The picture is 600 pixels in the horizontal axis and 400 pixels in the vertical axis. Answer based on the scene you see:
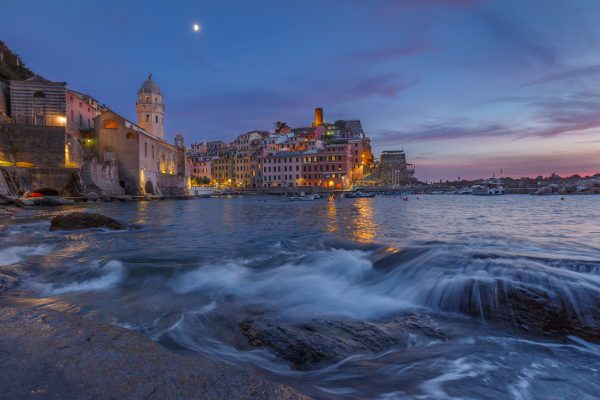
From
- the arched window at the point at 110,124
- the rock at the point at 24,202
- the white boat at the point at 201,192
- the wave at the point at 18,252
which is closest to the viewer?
the wave at the point at 18,252

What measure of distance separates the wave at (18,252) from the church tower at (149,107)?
245 ft

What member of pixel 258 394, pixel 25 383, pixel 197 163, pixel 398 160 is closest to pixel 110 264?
pixel 25 383

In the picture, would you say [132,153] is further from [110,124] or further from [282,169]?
[282,169]

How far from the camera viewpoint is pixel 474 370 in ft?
12.7

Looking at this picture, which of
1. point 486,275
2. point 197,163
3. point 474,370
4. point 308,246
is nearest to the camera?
point 474,370

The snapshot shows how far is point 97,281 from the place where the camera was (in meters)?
7.46

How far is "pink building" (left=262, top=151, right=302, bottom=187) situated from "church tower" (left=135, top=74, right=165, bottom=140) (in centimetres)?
2967

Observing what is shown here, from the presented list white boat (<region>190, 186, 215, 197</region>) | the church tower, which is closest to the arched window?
white boat (<region>190, 186, 215, 197</region>)

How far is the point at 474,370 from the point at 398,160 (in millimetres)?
125534

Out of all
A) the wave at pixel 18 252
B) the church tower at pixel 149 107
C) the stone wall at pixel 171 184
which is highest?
the church tower at pixel 149 107

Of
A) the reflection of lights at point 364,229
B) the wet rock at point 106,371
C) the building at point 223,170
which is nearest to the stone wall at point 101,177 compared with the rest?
the reflection of lights at point 364,229

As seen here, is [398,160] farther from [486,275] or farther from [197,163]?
[486,275]

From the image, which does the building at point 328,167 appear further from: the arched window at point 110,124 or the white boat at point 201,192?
the arched window at point 110,124

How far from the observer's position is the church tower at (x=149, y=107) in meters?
78.5
